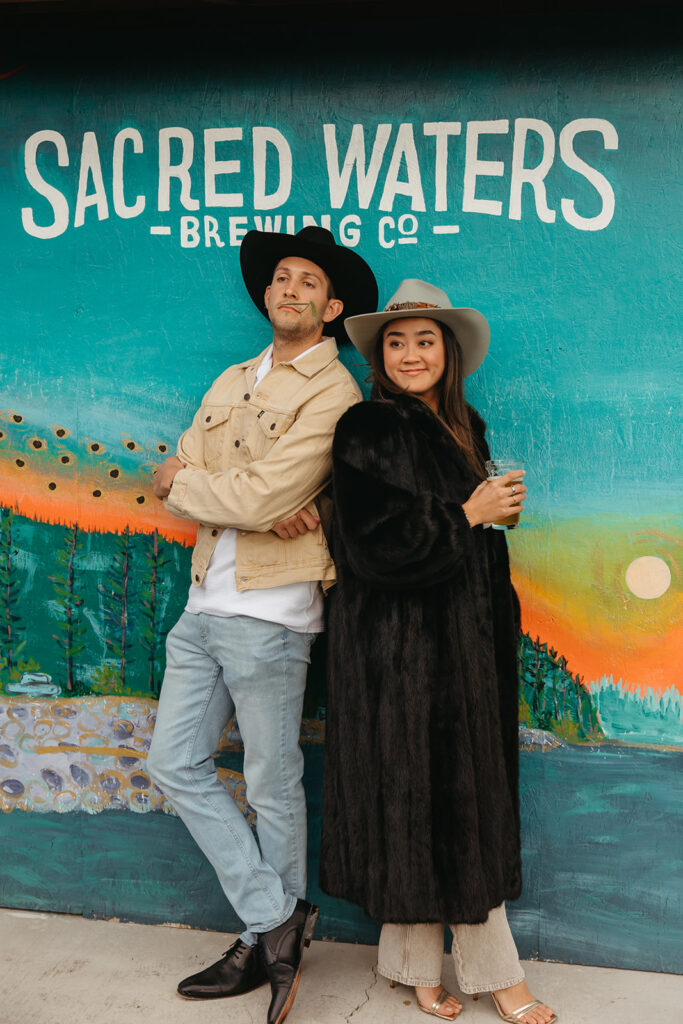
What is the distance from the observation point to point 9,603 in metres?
3.67

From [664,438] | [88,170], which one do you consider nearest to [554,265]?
[664,438]

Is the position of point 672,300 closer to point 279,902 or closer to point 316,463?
point 316,463

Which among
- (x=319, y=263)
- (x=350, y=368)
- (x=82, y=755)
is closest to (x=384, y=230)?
(x=319, y=263)

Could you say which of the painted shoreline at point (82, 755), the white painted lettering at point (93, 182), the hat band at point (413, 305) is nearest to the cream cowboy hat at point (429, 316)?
the hat band at point (413, 305)

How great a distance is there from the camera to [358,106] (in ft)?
11.1

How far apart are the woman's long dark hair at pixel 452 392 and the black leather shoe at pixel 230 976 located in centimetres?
179

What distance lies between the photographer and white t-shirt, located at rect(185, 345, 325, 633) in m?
2.96

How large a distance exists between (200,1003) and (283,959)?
35 centimetres

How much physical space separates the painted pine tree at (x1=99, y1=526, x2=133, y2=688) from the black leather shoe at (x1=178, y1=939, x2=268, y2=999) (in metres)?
1.06

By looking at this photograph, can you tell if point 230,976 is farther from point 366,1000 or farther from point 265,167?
point 265,167

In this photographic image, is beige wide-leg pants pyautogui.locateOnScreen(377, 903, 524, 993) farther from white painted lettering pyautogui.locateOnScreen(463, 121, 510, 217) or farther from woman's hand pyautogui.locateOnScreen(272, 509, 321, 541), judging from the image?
white painted lettering pyautogui.locateOnScreen(463, 121, 510, 217)

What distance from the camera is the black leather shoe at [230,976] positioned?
3.11 m

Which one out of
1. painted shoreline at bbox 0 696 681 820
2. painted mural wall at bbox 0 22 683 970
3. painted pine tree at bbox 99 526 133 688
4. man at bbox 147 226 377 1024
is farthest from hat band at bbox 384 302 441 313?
painted shoreline at bbox 0 696 681 820

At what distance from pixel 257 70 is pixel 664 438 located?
1.99 meters
